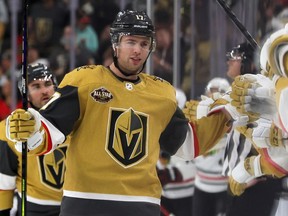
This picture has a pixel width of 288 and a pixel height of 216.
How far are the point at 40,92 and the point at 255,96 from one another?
49.6 inches

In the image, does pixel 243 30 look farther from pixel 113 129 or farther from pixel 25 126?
pixel 25 126

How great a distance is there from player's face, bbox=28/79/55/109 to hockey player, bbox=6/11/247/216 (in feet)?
2.82

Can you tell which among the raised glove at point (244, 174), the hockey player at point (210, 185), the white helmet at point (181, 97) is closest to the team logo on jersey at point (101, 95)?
the raised glove at point (244, 174)

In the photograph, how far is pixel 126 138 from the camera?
12.1 feet

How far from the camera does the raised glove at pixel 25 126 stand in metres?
3.46

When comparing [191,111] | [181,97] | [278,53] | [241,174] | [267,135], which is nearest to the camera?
[278,53]

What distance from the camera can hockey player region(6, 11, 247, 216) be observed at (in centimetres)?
364

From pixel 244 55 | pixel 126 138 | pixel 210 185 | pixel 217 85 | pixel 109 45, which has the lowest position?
pixel 210 185

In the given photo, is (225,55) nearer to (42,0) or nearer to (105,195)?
(105,195)

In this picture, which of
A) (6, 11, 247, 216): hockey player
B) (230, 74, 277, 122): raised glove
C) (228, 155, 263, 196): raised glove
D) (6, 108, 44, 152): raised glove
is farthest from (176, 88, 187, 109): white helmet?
(6, 108, 44, 152): raised glove

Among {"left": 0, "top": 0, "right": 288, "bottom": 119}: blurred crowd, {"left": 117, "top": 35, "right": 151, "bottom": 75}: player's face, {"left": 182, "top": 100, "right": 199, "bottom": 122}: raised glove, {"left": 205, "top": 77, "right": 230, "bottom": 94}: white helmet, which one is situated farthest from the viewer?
{"left": 0, "top": 0, "right": 288, "bottom": 119}: blurred crowd

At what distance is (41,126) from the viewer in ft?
11.7

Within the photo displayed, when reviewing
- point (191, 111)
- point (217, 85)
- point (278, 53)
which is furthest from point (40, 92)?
point (278, 53)

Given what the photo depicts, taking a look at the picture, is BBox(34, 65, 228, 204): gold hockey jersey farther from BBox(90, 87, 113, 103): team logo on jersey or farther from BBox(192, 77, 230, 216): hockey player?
BBox(192, 77, 230, 216): hockey player
